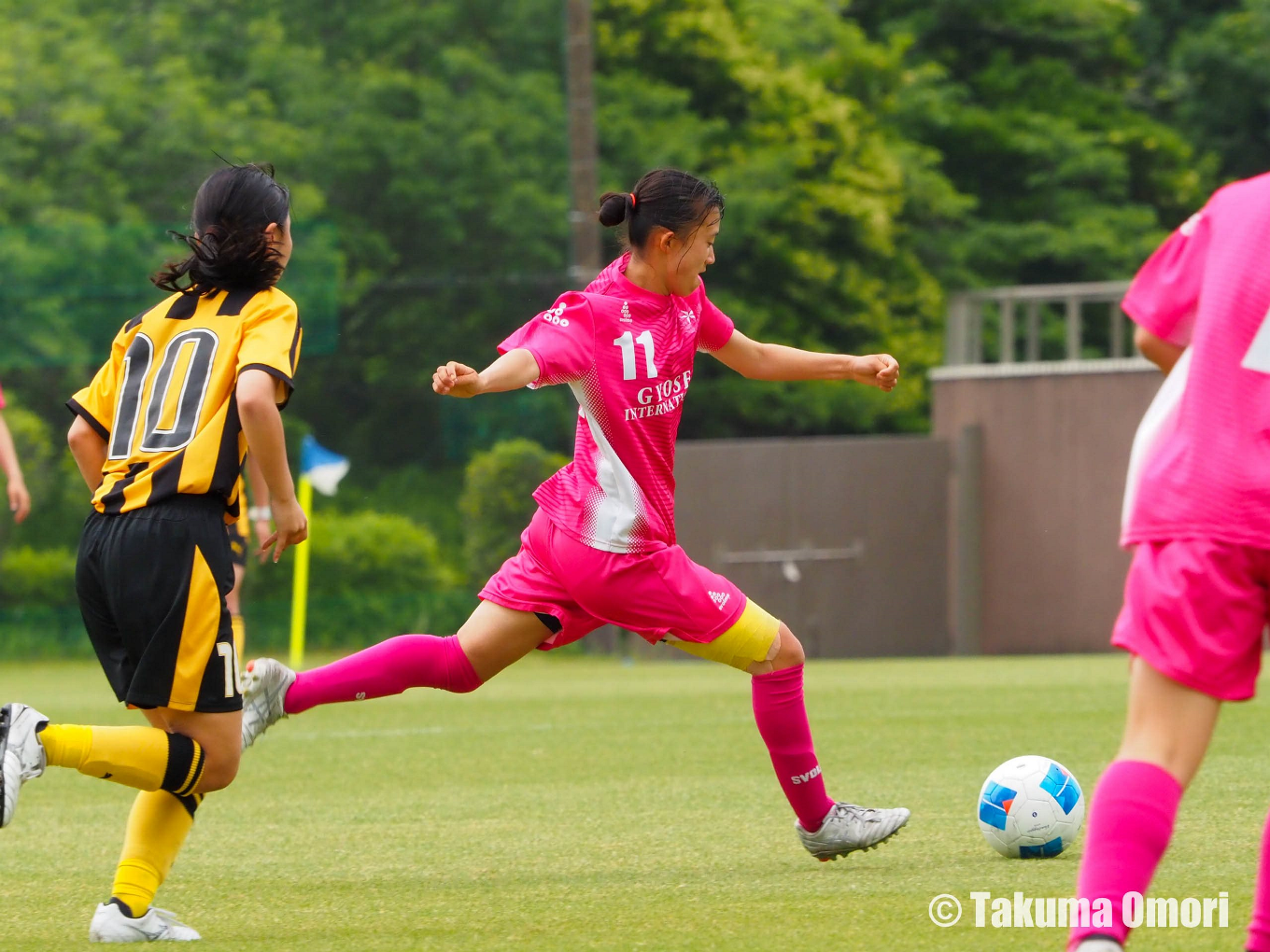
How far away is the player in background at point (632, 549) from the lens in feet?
16.9

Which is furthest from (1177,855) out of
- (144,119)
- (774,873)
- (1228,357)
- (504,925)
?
(144,119)

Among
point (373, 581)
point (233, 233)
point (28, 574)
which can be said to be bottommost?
point (373, 581)

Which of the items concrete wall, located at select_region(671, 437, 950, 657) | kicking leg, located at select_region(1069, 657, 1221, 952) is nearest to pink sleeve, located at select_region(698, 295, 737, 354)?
kicking leg, located at select_region(1069, 657, 1221, 952)

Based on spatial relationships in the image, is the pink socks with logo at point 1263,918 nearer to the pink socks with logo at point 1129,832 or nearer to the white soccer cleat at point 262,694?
the pink socks with logo at point 1129,832

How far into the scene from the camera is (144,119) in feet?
68.0

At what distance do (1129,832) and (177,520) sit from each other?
7.25 ft

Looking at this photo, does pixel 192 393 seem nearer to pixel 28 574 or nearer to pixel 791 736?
pixel 791 736

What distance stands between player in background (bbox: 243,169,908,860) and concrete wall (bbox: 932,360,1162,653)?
48.6ft

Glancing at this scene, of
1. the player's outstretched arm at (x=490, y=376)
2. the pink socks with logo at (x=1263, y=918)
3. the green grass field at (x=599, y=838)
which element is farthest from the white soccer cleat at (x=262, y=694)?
the pink socks with logo at (x=1263, y=918)

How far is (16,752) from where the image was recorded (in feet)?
13.2

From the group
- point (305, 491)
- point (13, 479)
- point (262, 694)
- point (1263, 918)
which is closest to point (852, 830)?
point (262, 694)

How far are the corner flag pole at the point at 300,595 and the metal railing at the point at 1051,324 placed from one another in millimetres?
7910

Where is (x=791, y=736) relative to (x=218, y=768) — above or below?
below

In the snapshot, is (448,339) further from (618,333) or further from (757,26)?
(618,333)
